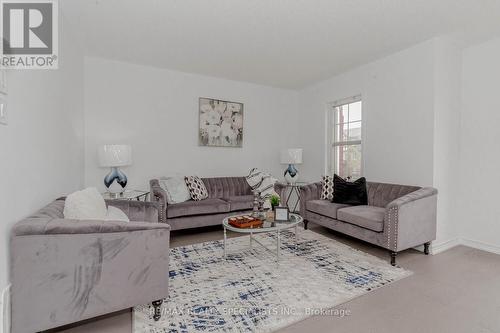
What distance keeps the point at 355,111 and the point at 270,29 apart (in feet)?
7.34

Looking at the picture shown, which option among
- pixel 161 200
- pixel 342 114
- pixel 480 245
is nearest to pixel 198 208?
pixel 161 200

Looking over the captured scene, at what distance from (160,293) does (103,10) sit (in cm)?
271

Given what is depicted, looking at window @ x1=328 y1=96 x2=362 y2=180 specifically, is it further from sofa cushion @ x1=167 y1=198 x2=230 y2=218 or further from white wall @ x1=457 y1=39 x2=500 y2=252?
sofa cushion @ x1=167 y1=198 x2=230 y2=218

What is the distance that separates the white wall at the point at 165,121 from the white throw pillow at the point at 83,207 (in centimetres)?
200

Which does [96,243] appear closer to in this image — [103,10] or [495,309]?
[103,10]

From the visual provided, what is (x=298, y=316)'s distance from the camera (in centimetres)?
177

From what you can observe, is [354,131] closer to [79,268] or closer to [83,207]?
[83,207]

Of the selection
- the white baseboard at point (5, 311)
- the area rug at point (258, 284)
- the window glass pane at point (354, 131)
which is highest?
the window glass pane at point (354, 131)

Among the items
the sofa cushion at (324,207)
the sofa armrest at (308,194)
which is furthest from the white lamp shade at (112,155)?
the sofa cushion at (324,207)

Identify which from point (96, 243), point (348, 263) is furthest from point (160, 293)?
point (348, 263)

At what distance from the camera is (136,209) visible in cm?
245

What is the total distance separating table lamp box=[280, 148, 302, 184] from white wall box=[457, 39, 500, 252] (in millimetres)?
2409

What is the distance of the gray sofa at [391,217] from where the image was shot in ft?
8.53

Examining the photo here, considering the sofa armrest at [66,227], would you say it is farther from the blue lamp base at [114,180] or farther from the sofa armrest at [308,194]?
the sofa armrest at [308,194]
